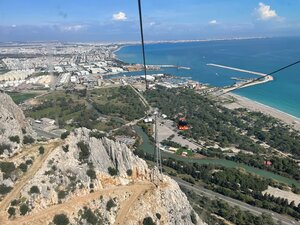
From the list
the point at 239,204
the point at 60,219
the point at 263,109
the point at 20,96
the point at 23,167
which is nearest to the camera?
the point at 60,219

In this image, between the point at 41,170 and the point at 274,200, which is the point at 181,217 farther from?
the point at 274,200

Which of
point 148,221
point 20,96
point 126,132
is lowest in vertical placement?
point 126,132

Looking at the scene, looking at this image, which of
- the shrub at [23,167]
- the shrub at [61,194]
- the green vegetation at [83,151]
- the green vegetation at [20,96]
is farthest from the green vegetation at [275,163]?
the green vegetation at [20,96]

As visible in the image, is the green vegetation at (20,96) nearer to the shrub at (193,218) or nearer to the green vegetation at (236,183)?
the green vegetation at (236,183)

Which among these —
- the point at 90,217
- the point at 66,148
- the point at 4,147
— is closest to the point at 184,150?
the point at 66,148

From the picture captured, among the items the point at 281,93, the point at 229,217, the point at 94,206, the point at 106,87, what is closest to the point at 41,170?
the point at 94,206

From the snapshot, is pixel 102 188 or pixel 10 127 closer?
pixel 102 188

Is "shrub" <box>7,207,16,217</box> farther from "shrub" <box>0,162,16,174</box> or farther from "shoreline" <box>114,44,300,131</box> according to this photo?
"shoreline" <box>114,44,300,131</box>

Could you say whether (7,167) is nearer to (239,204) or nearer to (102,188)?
(102,188)

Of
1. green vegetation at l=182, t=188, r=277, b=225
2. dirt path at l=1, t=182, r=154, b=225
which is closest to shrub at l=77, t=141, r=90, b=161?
dirt path at l=1, t=182, r=154, b=225
